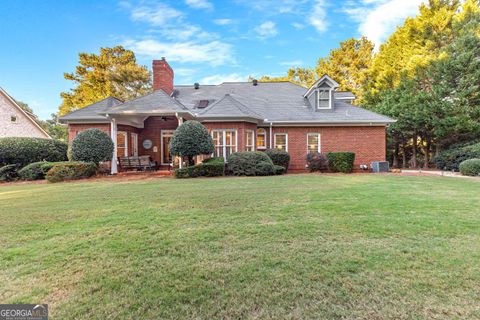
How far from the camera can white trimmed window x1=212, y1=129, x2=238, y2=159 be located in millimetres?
13953

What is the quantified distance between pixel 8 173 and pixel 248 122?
Answer: 12614 millimetres

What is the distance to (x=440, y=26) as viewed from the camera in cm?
A: 1822

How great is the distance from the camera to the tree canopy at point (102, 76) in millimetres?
26984

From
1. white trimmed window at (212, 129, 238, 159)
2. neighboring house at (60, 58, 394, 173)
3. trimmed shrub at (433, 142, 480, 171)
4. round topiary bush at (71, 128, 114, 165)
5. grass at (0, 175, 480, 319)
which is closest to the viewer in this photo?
grass at (0, 175, 480, 319)

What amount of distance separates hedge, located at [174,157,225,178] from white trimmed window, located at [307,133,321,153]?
6.45 metres

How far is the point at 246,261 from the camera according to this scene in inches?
119

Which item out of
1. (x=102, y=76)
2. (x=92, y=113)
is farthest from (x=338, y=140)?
(x=102, y=76)

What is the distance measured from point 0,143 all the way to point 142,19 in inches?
409

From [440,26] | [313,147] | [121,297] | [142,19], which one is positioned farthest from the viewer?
[440,26]

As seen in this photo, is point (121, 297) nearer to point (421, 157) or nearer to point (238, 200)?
point (238, 200)

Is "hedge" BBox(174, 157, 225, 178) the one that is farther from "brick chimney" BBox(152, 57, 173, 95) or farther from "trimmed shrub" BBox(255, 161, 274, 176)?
"brick chimney" BBox(152, 57, 173, 95)

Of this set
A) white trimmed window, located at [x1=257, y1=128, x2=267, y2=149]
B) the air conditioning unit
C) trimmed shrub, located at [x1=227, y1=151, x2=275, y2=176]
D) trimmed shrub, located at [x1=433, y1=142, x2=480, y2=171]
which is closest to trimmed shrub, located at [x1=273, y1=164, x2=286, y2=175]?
trimmed shrub, located at [x1=227, y1=151, x2=275, y2=176]

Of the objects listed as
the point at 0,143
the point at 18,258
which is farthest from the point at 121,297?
the point at 0,143

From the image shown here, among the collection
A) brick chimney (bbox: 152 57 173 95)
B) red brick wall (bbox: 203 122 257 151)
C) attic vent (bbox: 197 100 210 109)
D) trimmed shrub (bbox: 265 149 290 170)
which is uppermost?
brick chimney (bbox: 152 57 173 95)
